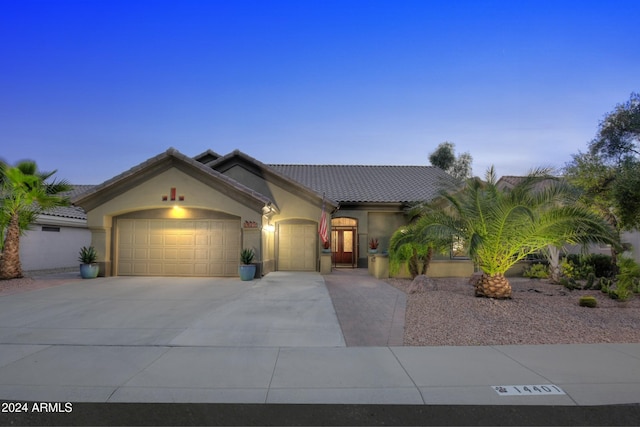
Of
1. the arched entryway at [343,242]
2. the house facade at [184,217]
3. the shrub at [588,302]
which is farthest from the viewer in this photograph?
the arched entryway at [343,242]

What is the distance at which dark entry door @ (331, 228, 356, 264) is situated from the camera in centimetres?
2162

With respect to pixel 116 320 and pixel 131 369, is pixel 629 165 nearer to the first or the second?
pixel 131 369

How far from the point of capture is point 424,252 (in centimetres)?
1510

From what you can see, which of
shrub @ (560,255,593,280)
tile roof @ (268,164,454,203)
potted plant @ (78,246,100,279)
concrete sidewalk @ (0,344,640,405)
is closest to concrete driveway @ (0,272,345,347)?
concrete sidewalk @ (0,344,640,405)

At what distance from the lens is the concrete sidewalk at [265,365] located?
4.57 metres

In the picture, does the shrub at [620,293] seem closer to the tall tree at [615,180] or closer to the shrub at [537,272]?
the tall tree at [615,180]

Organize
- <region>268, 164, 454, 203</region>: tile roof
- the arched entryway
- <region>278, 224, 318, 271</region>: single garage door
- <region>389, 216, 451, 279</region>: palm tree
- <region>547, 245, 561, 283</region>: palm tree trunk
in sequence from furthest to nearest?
the arched entryway < <region>268, 164, 454, 203</region>: tile roof < <region>278, 224, 318, 271</region>: single garage door < <region>389, 216, 451, 279</region>: palm tree < <region>547, 245, 561, 283</region>: palm tree trunk

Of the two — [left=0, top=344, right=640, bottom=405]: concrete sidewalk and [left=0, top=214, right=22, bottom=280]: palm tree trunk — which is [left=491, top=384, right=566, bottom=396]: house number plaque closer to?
[left=0, top=344, right=640, bottom=405]: concrete sidewalk

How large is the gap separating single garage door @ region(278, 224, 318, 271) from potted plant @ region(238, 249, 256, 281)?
361 centimetres

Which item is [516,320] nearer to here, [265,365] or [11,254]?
[265,365]

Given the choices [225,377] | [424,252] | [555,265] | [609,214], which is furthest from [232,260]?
[609,214]

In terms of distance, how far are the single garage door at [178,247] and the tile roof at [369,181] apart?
6753 mm

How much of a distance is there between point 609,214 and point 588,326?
6.56 m

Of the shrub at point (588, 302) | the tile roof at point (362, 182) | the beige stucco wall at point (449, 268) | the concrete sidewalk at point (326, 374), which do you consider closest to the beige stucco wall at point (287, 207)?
the tile roof at point (362, 182)
